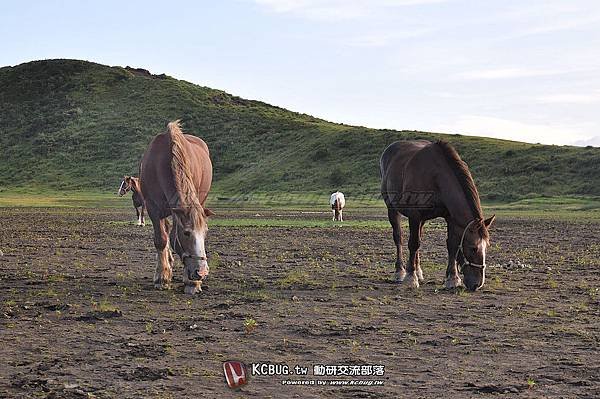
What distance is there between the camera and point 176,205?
38.5 feet

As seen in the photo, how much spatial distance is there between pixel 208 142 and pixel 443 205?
9684cm

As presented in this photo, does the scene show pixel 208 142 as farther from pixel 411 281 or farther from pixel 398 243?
pixel 411 281

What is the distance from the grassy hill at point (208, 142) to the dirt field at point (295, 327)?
49.6 m

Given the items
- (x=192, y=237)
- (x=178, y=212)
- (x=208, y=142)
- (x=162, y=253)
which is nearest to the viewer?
(x=192, y=237)

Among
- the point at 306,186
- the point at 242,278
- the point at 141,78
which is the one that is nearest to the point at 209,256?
the point at 242,278

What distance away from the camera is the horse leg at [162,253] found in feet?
42.3

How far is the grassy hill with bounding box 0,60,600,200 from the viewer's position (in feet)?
253

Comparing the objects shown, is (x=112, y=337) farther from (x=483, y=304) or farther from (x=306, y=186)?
(x=306, y=186)

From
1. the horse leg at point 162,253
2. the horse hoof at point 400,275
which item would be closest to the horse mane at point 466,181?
the horse hoof at point 400,275

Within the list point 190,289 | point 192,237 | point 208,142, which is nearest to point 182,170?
point 192,237

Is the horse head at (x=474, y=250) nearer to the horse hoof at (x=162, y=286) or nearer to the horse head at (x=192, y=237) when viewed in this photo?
the horse head at (x=192, y=237)

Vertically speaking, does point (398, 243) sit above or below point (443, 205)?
below

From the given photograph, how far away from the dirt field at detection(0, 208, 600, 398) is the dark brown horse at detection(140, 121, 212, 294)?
593 millimetres

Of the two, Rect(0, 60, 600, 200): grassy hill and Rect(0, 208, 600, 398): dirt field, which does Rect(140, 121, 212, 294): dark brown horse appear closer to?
Rect(0, 208, 600, 398): dirt field
